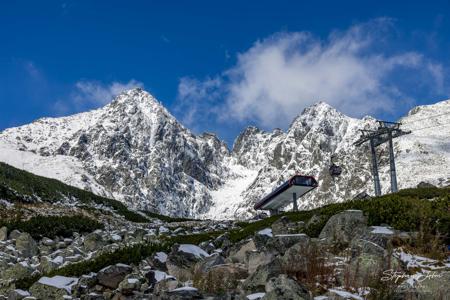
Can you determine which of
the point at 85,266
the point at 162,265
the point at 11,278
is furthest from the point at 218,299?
the point at 11,278

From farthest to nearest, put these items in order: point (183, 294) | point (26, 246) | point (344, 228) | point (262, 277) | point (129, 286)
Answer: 1. point (26, 246)
2. point (344, 228)
3. point (129, 286)
4. point (262, 277)
5. point (183, 294)

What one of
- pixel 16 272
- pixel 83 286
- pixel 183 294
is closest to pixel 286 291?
pixel 183 294

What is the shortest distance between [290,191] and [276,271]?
112ft

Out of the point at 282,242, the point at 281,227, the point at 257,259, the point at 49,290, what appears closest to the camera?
the point at 257,259

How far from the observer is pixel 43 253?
21469 millimetres

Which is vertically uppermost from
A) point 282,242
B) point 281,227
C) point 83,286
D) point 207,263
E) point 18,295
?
A: point 281,227

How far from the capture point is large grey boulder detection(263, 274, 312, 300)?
28.9 ft

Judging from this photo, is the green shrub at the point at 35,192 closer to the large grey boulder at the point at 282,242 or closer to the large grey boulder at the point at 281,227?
the large grey boulder at the point at 281,227

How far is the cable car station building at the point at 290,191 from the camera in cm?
4275

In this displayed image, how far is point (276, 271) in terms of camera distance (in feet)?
34.2

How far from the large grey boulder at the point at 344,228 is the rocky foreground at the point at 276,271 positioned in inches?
1.0

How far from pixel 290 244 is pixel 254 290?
316 cm

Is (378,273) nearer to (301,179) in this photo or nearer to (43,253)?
(43,253)

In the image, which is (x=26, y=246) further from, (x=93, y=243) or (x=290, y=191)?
(x=290, y=191)
